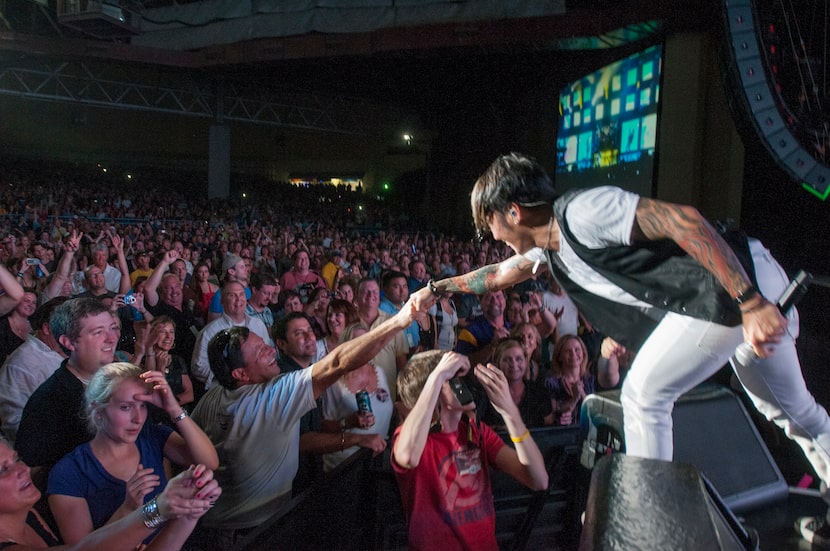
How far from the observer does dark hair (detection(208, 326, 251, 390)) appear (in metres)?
2.38

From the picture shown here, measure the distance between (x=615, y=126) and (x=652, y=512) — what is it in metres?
10.4

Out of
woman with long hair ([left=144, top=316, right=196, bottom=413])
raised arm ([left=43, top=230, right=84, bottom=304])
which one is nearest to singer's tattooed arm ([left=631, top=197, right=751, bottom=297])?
woman with long hair ([left=144, top=316, right=196, bottom=413])

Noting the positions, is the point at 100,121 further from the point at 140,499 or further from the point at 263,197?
the point at 140,499

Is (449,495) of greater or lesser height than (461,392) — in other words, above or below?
below

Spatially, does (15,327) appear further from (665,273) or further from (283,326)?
(665,273)

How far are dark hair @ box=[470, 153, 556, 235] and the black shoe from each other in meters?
1.27

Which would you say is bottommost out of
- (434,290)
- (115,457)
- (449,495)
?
(449,495)

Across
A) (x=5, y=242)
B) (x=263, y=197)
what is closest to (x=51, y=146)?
(x=263, y=197)

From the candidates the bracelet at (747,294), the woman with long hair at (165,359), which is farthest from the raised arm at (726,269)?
the woman with long hair at (165,359)

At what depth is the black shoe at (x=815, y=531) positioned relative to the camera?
1779mm

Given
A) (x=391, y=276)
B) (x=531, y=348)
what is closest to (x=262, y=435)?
(x=531, y=348)

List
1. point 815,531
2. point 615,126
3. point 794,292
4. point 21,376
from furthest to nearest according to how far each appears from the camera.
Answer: point 615,126 < point 21,376 < point 815,531 < point 794,292

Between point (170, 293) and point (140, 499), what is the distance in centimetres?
307

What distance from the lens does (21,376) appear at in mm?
2920
